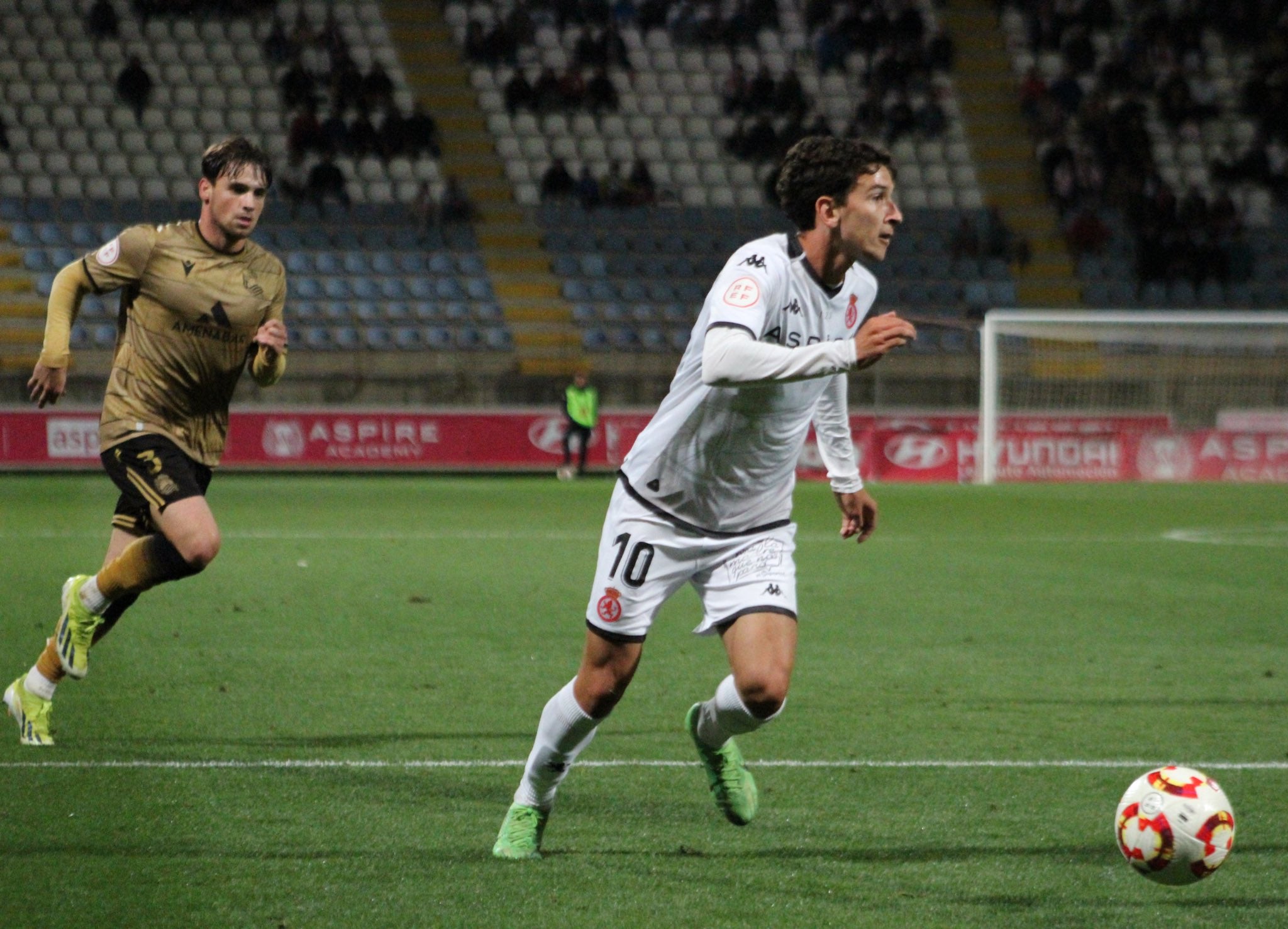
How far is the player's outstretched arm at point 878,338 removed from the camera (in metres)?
4.06

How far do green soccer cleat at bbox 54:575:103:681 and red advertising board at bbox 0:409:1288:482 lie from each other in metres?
18.6

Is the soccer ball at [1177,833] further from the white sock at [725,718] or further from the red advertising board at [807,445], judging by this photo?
the red advertising board at [807,445]

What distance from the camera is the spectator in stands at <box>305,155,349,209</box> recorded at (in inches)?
1131

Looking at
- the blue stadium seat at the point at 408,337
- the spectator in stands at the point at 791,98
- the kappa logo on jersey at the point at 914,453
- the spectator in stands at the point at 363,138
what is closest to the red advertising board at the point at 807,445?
the kappa logo on jersey at the point at 914,453

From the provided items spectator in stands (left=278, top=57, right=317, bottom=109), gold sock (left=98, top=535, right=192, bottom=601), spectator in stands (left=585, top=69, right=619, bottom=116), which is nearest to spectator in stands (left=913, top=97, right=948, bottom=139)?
spectator in stands (left=585, top=69, right=619, bottom=116)

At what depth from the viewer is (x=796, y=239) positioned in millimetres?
4672

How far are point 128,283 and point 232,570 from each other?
630 centimetres

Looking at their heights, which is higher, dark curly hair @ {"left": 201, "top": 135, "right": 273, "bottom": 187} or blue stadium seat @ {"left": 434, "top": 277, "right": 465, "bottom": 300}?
dark curly hair @ {"left": 201, "top": 135, "right": 273, "bottom": 187}

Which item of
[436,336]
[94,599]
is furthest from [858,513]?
[436,336]

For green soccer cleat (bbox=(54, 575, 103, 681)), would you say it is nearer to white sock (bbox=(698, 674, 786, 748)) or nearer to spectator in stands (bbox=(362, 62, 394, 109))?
white sock (bbox=(698, 674, 786, 748))

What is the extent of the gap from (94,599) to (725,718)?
8.87 feet

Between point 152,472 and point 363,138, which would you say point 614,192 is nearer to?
point 363,138

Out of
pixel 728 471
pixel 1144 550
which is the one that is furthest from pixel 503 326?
pixel 728 471

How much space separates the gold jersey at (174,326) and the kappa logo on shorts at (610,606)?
7.55 feet
